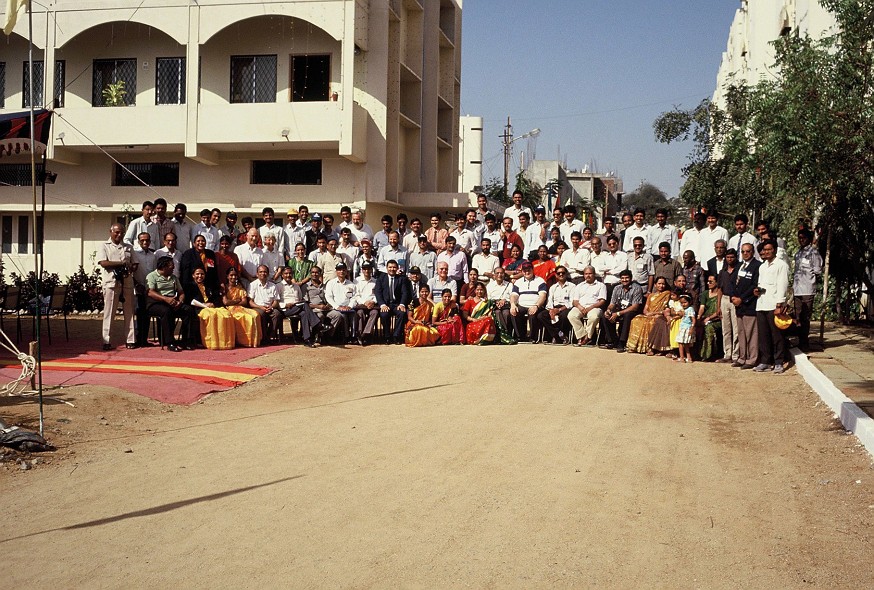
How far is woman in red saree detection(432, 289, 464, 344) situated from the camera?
15789 mm

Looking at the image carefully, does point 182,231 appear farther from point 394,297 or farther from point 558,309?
point 558,309

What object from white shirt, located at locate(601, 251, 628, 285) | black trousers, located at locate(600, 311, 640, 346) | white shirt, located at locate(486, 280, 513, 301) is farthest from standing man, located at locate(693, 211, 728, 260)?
white shirt, located at locate(486, 280, 513, 301)

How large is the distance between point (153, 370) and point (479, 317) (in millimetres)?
6238

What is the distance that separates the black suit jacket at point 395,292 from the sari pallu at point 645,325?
13.3 feet

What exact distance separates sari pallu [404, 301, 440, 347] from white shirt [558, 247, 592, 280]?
265cm

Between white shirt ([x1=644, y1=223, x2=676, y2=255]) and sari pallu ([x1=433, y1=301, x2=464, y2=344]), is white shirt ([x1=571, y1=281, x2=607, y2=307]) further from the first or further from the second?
sari pallu ([x1=433, y1=301, x2=464, y2=344])

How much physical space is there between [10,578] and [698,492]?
15.1 ft

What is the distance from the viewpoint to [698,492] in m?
6.46

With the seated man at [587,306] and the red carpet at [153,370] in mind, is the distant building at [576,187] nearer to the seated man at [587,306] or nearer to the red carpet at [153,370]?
the seated man at [587,306]

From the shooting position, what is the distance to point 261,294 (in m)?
15.5

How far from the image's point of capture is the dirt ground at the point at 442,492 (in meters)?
4.89

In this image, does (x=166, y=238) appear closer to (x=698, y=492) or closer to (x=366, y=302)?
(x=366, y=302)

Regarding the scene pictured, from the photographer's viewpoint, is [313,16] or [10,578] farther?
[313,16]

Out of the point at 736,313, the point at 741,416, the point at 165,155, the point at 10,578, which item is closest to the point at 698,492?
the point at 741,416
